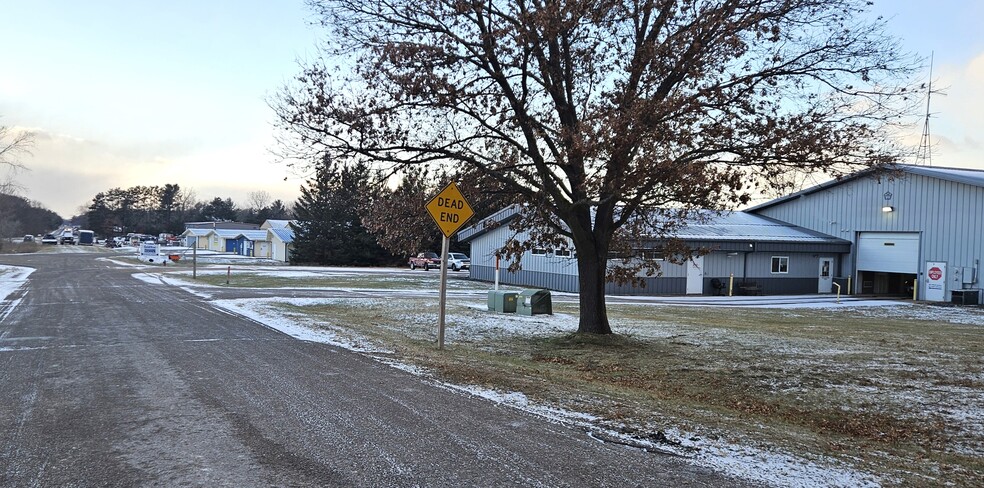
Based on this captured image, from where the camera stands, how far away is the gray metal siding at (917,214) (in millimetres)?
31531

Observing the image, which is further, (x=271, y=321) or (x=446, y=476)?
(x=271, y=321)

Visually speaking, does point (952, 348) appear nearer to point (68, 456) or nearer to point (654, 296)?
point (68, 456)

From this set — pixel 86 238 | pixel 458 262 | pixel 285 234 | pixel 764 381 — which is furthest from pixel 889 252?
pixel 86 238

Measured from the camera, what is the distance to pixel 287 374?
872 cm

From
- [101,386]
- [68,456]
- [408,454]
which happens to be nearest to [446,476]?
[408,454]

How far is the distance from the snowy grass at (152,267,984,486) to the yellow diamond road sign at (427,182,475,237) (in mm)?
2307

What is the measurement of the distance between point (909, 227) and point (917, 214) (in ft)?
2.83

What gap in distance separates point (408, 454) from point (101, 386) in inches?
192

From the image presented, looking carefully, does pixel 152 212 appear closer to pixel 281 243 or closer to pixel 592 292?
pixel 281 243

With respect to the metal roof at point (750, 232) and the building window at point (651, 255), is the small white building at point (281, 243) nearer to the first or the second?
the metal roof at point (750, 232)

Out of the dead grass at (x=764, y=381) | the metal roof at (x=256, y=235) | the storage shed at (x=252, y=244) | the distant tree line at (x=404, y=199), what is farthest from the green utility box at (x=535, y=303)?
the metal roof at (x=256, y=235)

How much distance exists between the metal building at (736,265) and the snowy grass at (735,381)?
15282mm

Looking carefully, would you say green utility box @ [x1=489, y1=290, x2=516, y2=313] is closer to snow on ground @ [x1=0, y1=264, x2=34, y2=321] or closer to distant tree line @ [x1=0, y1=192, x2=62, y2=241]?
snow on ground @ [x1=0, y1=264, x2=34, y2=321]

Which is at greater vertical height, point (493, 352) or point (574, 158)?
point (574, 158)
